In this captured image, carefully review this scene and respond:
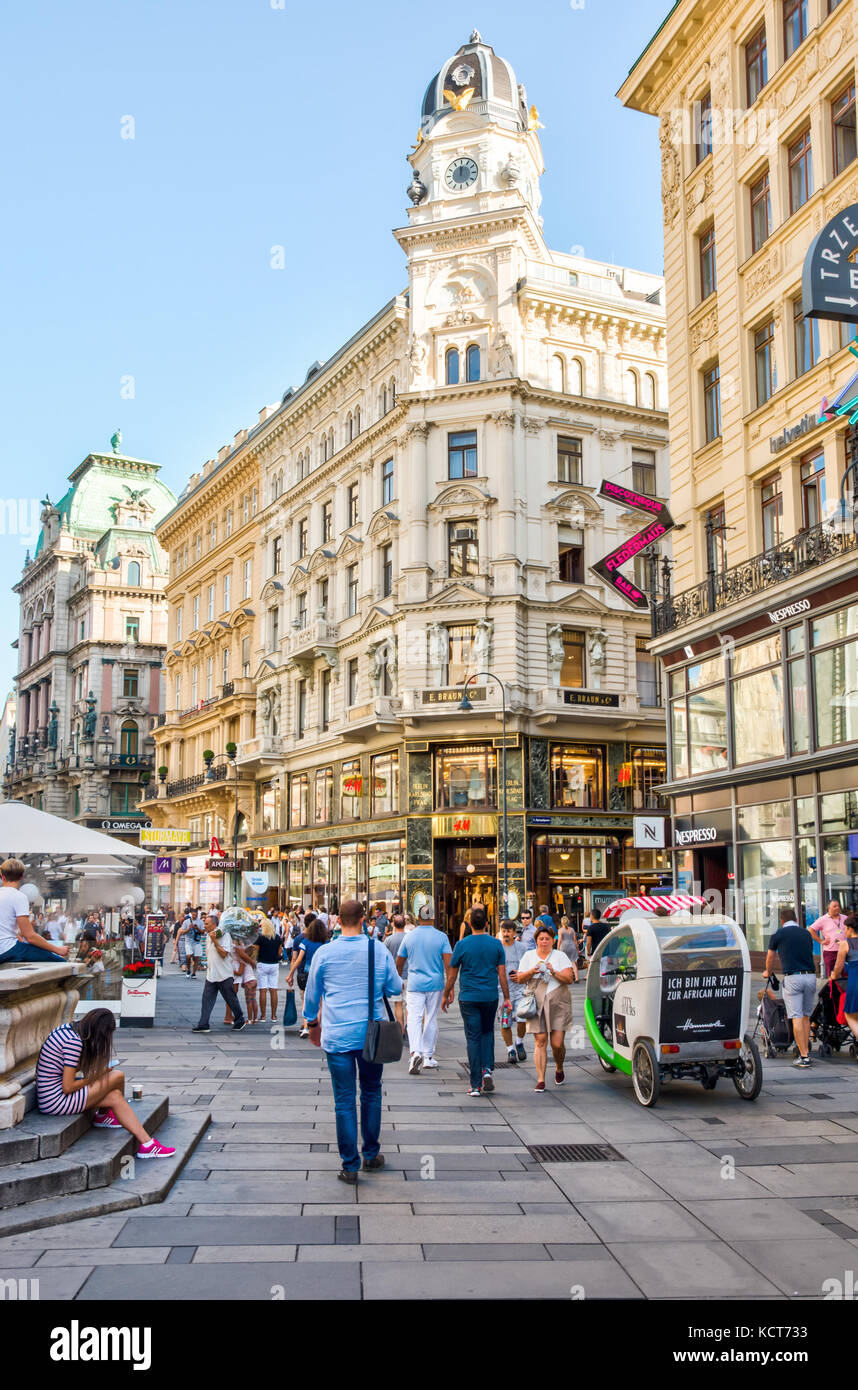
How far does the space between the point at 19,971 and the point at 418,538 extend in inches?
1314

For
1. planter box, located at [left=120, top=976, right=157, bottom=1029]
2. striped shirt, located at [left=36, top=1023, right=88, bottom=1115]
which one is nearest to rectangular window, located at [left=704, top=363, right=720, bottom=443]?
planter box, located at [left=120, top=976, right=157, bottom=1029]

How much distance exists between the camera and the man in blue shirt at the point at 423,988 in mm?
13617

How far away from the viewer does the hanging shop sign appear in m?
28.1

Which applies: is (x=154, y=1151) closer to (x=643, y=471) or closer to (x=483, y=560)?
(x=483, y=560)

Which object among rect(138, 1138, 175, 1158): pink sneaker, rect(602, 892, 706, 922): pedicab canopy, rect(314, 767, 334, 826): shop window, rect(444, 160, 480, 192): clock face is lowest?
rect(138, 1138, 175, 1158): pink sneaker

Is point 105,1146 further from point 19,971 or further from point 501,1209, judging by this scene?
point 501,1209

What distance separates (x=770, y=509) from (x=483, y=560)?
16.8 m

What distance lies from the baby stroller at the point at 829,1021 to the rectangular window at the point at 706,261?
17.6m

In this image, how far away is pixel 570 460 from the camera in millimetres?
42594

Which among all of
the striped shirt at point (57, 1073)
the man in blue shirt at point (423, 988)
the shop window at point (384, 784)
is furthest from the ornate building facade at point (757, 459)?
the striped shirt at point (57, 1073)

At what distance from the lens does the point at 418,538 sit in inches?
1606

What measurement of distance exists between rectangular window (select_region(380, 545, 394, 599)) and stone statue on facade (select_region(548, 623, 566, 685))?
6078 millimetres

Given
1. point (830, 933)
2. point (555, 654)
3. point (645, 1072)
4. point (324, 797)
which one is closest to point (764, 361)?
point (830, 933)

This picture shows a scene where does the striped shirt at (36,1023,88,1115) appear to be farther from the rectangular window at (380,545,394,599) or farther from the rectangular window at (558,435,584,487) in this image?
the rectangular window at (558,435,584,487)
